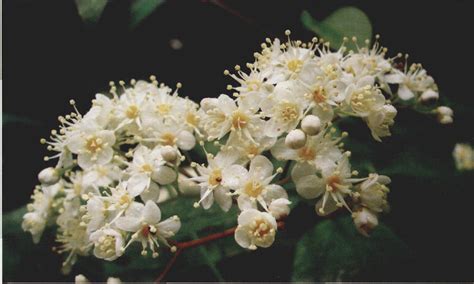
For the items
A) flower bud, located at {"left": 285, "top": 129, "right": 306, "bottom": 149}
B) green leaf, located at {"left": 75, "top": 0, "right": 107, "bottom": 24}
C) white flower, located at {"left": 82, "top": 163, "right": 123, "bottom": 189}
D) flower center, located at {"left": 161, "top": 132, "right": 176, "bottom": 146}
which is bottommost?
white flower, located at {"left": 82, "top": 163, "right": 123, "bottom": 189}

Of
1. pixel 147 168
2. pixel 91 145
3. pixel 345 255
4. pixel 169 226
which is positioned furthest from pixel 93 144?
pixel 345 255

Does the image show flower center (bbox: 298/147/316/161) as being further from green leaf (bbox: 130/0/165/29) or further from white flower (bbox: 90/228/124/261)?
green leaf (bbox: 130/0/165/29)

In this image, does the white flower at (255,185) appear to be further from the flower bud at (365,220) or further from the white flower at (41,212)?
the white flower at (41,212)

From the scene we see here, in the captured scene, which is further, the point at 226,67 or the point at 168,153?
the point at 226,67

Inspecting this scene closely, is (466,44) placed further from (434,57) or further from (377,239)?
(377,239)

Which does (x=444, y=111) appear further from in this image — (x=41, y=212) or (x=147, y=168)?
(x=41, y=212)

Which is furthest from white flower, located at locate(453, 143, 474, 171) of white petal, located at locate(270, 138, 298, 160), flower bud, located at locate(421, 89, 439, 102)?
white petal, located at locate(270, 138, 298, 160)

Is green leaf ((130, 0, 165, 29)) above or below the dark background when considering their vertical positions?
above
